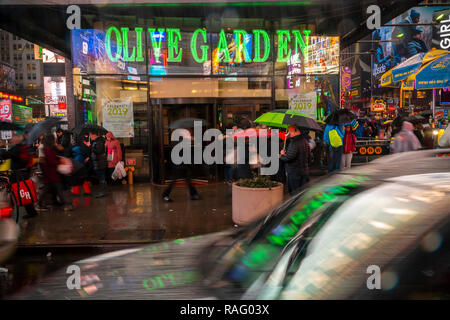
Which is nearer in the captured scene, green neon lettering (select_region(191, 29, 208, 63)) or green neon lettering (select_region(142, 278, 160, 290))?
green neon lettering (select_region(142, 278, 160, 290))

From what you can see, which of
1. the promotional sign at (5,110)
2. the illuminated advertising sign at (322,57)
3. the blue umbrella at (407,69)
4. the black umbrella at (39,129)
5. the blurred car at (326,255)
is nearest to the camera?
the blurred car at (326,255)

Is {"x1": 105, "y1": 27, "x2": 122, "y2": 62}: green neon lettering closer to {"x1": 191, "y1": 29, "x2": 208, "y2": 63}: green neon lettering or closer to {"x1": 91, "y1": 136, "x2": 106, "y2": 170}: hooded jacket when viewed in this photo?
{"x1": 191, "y1": 29, "x2": 208, "y2": 63}: green neon lettering

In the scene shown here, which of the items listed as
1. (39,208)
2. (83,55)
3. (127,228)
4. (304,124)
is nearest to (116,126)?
(83,55)

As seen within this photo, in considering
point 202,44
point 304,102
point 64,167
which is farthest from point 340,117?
point 64,167

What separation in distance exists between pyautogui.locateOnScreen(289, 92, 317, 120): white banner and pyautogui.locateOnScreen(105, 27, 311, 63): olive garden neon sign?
1.22 m

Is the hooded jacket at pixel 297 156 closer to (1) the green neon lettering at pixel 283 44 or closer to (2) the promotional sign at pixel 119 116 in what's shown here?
(1) the green neon lettering at pixel 283 44

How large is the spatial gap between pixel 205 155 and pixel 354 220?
30.3 ft

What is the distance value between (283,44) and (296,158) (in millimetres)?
5935

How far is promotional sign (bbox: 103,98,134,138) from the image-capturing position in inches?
436

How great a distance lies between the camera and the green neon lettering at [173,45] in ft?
36.7

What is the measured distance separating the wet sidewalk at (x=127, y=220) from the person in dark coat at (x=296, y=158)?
1538 mm

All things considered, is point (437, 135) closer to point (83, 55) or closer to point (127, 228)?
point (127, 228)

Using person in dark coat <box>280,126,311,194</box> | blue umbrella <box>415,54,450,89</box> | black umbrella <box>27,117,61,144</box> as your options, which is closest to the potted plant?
person in dark coat <box>280,126,311,194</box>

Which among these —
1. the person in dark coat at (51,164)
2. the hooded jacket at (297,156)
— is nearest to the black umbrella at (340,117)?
the hooded jacket at (297,156)
